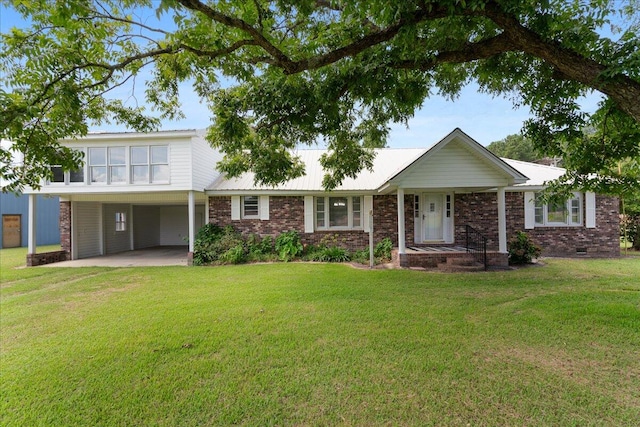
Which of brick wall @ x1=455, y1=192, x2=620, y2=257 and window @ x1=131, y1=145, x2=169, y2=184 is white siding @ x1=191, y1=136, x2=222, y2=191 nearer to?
window @ x1=131, y1=145, x2=169, y2=184

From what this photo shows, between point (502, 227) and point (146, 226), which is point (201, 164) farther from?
point (502, 227)

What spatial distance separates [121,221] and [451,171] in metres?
17.3

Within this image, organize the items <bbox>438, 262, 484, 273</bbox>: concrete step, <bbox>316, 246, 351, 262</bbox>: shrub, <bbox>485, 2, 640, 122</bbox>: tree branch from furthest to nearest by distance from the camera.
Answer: <bbox>316, 246, 351, 262</bbox>: shrub, <bbox>438, 262, 484, 273</bbox>: concrete step, <bbox>485, 2, 640, 122</bbox>: tree branch

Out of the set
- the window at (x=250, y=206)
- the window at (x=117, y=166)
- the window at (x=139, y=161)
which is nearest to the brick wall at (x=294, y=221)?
the window at (x=250, y=206)

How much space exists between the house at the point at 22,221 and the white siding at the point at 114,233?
593 cm

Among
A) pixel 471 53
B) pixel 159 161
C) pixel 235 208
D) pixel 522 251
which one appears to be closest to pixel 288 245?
pixel 235 208

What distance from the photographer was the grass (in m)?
2.99

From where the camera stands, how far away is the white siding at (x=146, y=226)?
18.4 m

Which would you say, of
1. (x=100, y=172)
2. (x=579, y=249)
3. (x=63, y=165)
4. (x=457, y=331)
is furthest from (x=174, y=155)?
(x=579, y=249)

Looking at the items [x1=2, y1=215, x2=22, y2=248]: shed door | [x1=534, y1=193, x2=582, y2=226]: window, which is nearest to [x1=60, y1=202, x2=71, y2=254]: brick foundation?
[x1=2, y1=215, x2=22, y2=248]: shed door

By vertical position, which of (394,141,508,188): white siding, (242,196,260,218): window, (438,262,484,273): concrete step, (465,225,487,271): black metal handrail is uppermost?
(394,141,508,188): white siding

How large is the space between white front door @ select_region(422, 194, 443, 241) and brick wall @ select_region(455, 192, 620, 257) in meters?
0.70

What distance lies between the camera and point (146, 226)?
19.5 m

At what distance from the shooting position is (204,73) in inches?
238
